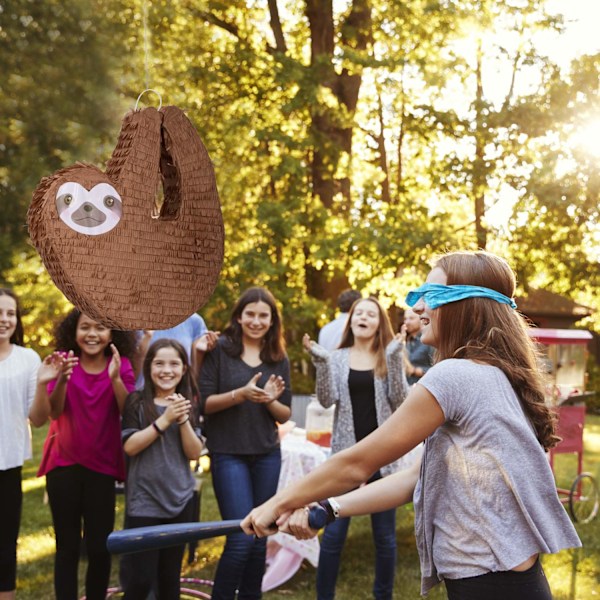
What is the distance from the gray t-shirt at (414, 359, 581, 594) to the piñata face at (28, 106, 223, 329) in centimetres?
54

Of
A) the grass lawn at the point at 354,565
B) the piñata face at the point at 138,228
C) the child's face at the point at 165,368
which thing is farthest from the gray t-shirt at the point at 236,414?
the piñata face at the point at 138,228

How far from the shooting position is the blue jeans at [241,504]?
3.25m

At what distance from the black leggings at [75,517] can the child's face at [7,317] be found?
1.95 ft

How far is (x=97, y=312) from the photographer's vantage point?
1.41m

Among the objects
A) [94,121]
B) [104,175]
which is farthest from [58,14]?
[104,175]

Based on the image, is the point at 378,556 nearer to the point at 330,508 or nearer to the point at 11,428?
the point at 11,428

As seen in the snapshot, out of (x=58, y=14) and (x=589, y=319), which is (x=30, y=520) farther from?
(x=589, y=319)

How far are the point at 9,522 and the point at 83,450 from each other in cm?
45

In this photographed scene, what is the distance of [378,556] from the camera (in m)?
3.73

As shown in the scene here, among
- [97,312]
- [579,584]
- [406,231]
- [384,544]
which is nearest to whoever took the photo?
[97,312]

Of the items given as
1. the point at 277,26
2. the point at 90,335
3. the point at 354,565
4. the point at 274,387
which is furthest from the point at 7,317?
the point at 277,26

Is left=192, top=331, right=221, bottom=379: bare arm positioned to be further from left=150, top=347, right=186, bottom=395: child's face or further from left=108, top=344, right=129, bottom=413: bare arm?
left=108, top=344, right=129, bottom=413: bare arm

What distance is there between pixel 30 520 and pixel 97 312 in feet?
15.4

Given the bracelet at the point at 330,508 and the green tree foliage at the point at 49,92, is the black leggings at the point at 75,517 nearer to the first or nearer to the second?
the bracelet at the point at 330,508
